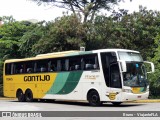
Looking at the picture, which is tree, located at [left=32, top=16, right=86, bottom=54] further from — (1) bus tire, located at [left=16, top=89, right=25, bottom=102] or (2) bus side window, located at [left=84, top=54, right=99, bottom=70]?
(2) bus side window, located at [left=84, top=54, right=99, bottom=70]

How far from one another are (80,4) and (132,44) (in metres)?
7.49

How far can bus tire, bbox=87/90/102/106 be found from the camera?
2006 centimetres

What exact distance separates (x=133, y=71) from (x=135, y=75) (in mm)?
250

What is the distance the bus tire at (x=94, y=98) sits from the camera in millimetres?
20062

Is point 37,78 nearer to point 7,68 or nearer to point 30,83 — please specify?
point 30,83

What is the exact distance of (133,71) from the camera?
1959 centimetres

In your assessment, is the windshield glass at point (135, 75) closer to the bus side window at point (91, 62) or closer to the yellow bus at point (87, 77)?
the yellow bus at point (87, 77)

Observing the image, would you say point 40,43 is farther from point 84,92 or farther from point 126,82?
point 126,82

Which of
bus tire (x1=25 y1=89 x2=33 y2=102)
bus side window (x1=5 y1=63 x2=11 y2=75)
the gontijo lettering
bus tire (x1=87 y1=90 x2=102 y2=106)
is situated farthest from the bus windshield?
bus side window (x1=5 y1=63 x2=11 y2=75)

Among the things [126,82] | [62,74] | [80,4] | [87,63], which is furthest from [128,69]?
[80,4]

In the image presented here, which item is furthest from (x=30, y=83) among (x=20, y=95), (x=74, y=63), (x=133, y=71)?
(x=133, y=71)

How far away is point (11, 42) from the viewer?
112ft

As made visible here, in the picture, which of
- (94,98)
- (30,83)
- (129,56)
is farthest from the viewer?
(30,83)

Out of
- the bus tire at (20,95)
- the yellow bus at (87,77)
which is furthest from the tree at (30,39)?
the yellow bus at (87,77)
